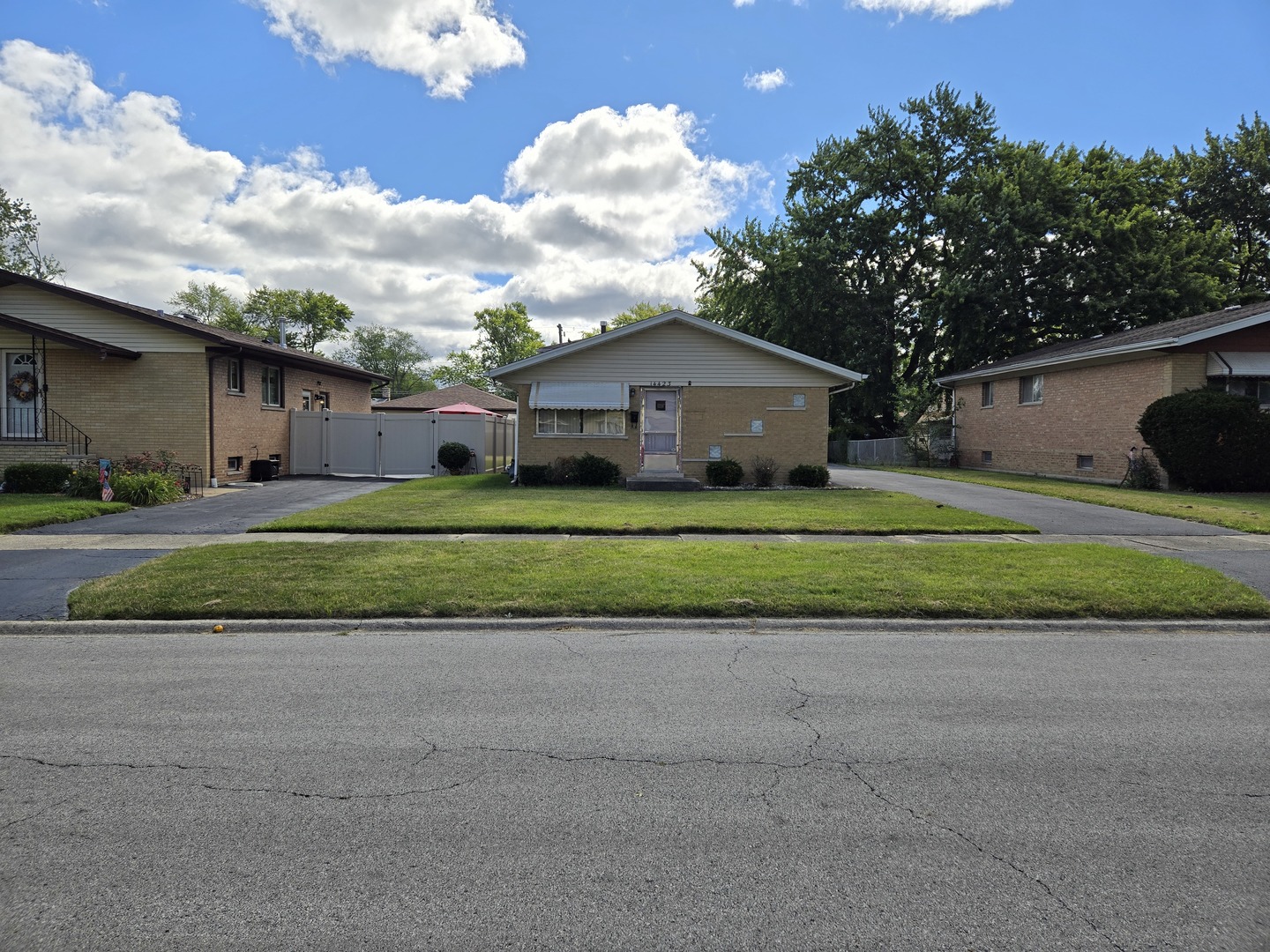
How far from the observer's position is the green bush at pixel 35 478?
54.2 ft

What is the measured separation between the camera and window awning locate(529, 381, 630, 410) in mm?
19578

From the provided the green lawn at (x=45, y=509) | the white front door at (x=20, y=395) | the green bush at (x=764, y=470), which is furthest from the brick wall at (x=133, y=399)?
the green bush at (x=764, y=470)

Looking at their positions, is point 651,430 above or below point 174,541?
above

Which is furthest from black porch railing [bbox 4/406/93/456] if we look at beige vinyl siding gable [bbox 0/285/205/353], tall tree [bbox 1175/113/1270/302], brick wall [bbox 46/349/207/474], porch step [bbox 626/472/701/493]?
tall tree [bbox 1175/113/1270/302]

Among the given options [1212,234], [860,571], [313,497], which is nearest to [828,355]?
[1212,234]

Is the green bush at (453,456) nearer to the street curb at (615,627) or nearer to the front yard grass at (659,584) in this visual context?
the front yard grass at (659,584)

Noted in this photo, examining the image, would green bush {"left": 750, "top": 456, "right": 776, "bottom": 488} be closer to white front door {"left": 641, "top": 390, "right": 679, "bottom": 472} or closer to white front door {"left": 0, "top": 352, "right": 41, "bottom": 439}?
white front door {"left": 641, "top": 390, "right": 679, "bottom": 472}

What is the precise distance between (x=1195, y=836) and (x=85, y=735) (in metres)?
5.41

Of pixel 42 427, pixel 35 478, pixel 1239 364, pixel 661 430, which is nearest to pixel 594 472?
pixel 661 430

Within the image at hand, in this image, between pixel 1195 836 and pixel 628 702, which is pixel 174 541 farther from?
pixel 1195 836

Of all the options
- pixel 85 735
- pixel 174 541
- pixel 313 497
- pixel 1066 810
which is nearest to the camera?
pixel 1066 810

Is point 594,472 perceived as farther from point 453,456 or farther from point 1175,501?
point 1175,501

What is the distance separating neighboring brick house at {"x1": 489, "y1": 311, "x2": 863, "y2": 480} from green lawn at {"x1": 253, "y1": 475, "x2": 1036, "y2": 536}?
2628mm

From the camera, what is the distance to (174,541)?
1078 cm
